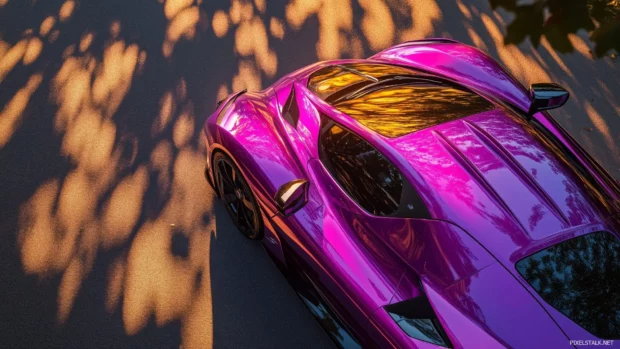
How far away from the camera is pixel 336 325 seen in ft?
11.0

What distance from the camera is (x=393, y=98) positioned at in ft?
12.3

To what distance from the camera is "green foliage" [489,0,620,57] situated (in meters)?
2.31

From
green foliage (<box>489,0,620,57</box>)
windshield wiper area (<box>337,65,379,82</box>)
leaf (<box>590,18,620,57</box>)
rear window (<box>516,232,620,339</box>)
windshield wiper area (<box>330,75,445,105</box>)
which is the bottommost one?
rear window (<box>516,232,620,339</box>)

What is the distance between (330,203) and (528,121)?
138cm

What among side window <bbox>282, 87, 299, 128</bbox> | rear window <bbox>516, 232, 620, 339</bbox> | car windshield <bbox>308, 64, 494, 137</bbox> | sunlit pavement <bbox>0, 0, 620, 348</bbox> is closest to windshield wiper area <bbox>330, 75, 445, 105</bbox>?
car windshield <bbox>308, 64, 494, 137</bbox>

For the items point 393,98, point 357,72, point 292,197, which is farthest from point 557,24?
point 357,72

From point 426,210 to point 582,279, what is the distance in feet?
2.60

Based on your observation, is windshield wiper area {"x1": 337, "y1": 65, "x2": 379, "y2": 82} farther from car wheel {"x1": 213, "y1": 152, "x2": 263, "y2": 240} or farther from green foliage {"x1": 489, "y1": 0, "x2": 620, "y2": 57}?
green foliage {"x1": 489, "y1": 0, "x2": 620, "y2": 57}

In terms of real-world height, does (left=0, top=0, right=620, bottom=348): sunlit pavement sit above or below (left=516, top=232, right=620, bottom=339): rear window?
above

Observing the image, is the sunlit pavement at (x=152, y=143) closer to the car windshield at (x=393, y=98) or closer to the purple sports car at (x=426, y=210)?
the purple sports car at (x=426, y=210)

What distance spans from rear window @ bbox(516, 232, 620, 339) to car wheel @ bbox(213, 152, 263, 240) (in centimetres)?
186

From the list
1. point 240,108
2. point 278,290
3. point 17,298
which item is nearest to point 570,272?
point 278,290

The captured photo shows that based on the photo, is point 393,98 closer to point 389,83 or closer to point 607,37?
point 389,83

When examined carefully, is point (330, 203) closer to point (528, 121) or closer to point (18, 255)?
point (528, 121)
